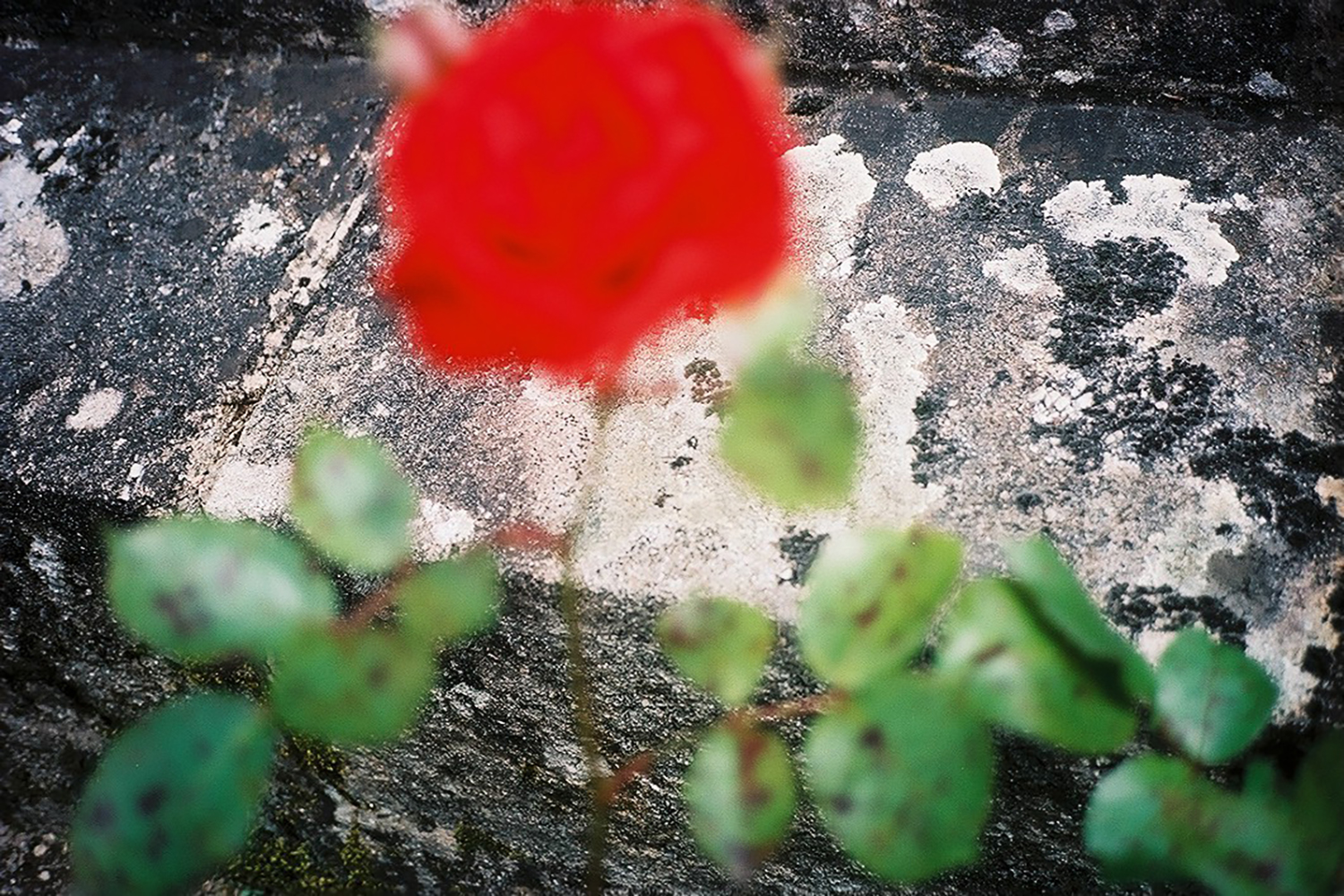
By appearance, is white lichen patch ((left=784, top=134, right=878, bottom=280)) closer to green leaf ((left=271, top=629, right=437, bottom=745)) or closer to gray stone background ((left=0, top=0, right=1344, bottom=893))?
gray stone background ((left=0, top=0, right=1344, bottom=893))

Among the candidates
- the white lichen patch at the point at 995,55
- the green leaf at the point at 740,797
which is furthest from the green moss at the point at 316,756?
the white lichen patch at the point at 995,55

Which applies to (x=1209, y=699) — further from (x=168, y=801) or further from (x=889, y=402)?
(x=168, y=801)

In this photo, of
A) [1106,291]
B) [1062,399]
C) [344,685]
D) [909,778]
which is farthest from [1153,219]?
[344,685]

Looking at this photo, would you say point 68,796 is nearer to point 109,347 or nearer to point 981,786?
point 109,347

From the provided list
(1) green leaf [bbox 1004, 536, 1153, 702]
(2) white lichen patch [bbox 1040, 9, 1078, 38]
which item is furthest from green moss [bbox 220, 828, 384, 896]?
(2) white lichen patch [bbox 1040, 9, 1078, 38]

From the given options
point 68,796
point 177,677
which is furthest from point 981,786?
point 68,796

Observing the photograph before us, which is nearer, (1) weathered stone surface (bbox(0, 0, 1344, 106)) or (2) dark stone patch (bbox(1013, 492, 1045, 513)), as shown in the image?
(2) dark stone patch (bbox(1013, 492, 1045, 513))
